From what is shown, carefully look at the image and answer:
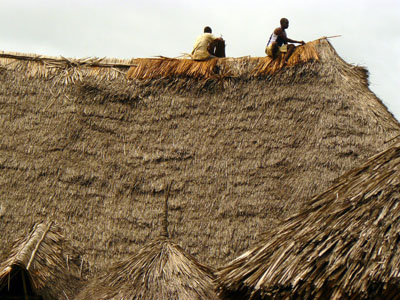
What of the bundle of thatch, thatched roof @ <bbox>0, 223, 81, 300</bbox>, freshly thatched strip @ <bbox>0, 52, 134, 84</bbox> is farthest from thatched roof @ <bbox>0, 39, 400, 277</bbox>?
the bundle of thatch

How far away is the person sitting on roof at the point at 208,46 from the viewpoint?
10.5 meters

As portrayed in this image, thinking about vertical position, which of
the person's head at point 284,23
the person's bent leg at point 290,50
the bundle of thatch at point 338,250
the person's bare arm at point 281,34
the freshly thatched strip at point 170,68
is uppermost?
the person's head at point 284,23

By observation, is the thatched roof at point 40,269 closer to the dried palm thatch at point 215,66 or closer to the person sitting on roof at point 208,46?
the dried palm thatch at point 215,66

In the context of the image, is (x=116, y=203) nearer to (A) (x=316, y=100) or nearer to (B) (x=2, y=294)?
(B) (x=2, y=294)

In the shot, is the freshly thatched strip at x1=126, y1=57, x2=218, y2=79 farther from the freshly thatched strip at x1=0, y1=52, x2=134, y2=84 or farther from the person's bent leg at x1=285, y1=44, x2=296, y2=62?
the person's bent leg at x1=285, y1=44, x2=296, y2=62

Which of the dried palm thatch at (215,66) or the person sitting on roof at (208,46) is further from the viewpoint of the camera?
the person sitting on roof at (208,46)

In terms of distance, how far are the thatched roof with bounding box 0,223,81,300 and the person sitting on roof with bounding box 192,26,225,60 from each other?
3401mm

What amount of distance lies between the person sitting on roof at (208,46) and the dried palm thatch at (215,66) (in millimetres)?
335

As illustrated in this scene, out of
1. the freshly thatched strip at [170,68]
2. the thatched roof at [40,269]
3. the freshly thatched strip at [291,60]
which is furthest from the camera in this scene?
the freshly thatched strip at [170,68]

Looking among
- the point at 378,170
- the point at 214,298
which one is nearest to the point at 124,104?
the point at 214,298

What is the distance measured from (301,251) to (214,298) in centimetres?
211

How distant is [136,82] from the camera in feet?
33.4

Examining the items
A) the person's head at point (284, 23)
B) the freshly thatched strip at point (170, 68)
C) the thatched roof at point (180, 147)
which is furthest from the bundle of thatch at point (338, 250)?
the person's head at point (284, 23)

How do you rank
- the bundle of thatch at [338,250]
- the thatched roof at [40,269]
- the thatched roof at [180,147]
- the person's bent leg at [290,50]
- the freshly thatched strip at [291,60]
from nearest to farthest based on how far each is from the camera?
the bundle of thatch at [338,250]
the thatched roof at [40,269]
the thatched roof at [180,147]
the freshly thatched strip at [291,60]
the person's bent leg at [290,50]
